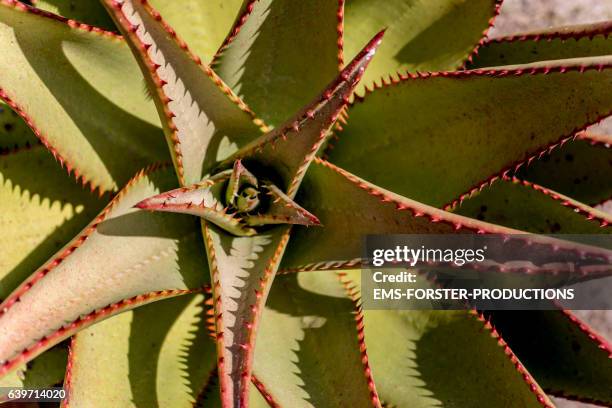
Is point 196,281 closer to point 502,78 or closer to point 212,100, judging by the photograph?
point 212,100

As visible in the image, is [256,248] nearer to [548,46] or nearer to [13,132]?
[13,132]

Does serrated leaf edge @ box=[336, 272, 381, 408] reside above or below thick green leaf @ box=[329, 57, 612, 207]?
below

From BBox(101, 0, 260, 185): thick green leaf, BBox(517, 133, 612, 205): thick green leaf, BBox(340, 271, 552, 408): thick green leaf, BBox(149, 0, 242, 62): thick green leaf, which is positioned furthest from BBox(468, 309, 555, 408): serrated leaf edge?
BBox(149, 0, 242, 62): thick green leaf

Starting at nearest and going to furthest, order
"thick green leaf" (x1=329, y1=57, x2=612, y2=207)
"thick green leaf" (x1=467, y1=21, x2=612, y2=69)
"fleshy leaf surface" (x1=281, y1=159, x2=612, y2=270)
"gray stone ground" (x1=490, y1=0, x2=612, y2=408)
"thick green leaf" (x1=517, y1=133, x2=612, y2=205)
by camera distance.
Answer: "fleshy leaf surface" (x1=281, y1=159, x2=612, y2=270), "thick green leaf" (x1=329, y1=57, x2=612, y2=207), "thick green leaf" (x1=467, y1=21, x2=612, y2=69), "thick green leaf" (x1=517, y1=133, x2=612, y2=205), "gray stone ground" (x1=490, y1=0, x2=612, y2=408)

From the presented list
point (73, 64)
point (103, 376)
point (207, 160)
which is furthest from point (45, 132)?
Result: point (103, 376)

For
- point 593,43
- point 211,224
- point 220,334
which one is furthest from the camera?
point 593,43

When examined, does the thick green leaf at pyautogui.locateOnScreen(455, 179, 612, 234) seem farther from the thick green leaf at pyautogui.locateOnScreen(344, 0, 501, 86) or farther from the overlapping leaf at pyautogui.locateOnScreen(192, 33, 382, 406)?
the overlapping leaf at pyautogui.locateOnScreen(192, 33, 382, 406)
